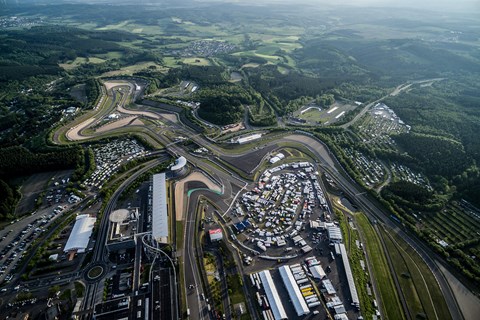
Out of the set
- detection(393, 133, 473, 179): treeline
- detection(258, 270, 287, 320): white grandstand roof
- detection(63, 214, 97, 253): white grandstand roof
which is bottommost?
detection(258, 270, 287, 320): white grandstand roof

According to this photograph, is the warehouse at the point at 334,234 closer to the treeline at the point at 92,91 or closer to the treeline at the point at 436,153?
the treeline at the point at 436,153

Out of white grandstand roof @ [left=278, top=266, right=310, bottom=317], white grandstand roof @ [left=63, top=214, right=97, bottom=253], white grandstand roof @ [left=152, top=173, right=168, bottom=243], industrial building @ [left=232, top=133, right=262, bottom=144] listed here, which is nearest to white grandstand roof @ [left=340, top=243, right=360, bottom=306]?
white grandstand roof @ [left=278, top=266, right=310, bottom=317]

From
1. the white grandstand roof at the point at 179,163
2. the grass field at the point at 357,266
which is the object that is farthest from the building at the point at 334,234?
the white grandstand roof at the point at 179,163

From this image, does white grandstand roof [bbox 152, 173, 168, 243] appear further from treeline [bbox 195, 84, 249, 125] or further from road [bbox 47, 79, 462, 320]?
treeline [bbox 195, 84, 249, 125]

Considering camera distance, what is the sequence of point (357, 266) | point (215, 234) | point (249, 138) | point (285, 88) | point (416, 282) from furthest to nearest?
1. point (285, 88)
2. point (249, 138)
3. point (215, 234)
4. point (357, 266)
5. point (416, 282)

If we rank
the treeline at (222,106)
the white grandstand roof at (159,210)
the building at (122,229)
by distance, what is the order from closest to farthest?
the building at (122,229)
the white grandstand roof at (159,210)
the treeline at (222,106)

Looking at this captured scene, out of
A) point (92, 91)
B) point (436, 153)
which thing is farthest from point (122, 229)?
point (436, 153)

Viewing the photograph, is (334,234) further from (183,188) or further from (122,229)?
(122,229)
